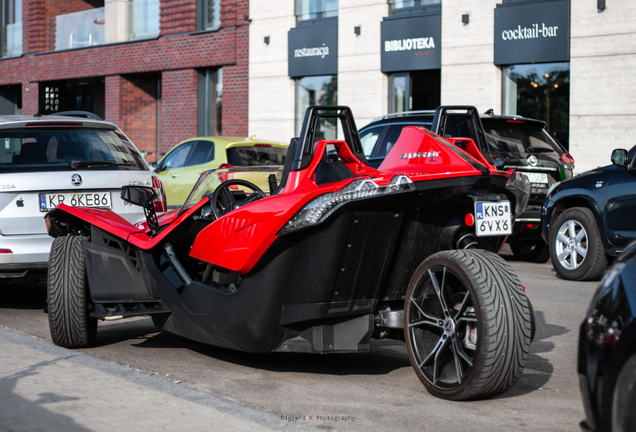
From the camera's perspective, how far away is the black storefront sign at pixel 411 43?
17625 mm

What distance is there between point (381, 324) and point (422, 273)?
18.8 inches

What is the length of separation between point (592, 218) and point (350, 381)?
5578 mm

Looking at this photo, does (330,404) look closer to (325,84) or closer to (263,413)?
(263,413)

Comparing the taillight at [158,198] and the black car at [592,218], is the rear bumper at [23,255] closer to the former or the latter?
the taillight at [158,198]

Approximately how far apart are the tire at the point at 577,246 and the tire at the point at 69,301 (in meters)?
6.02

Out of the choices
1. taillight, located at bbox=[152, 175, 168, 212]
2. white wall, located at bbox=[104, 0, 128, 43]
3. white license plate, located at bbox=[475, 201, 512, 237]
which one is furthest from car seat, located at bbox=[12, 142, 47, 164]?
white wall, located at bbox=[104, 0, 128, 43]

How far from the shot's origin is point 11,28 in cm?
3078

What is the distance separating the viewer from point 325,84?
66.7 ft

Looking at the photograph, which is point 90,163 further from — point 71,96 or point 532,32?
point 71,96

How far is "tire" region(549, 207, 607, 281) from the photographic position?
956 cm

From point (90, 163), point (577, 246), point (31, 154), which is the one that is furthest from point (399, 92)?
point (31, 154)

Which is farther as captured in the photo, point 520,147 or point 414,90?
point 414,90

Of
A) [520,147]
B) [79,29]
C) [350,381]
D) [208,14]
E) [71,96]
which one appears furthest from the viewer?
[71,96]

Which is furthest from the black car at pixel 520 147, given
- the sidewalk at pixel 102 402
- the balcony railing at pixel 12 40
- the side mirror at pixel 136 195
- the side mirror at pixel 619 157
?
the balcony railing at pixel 12 40
